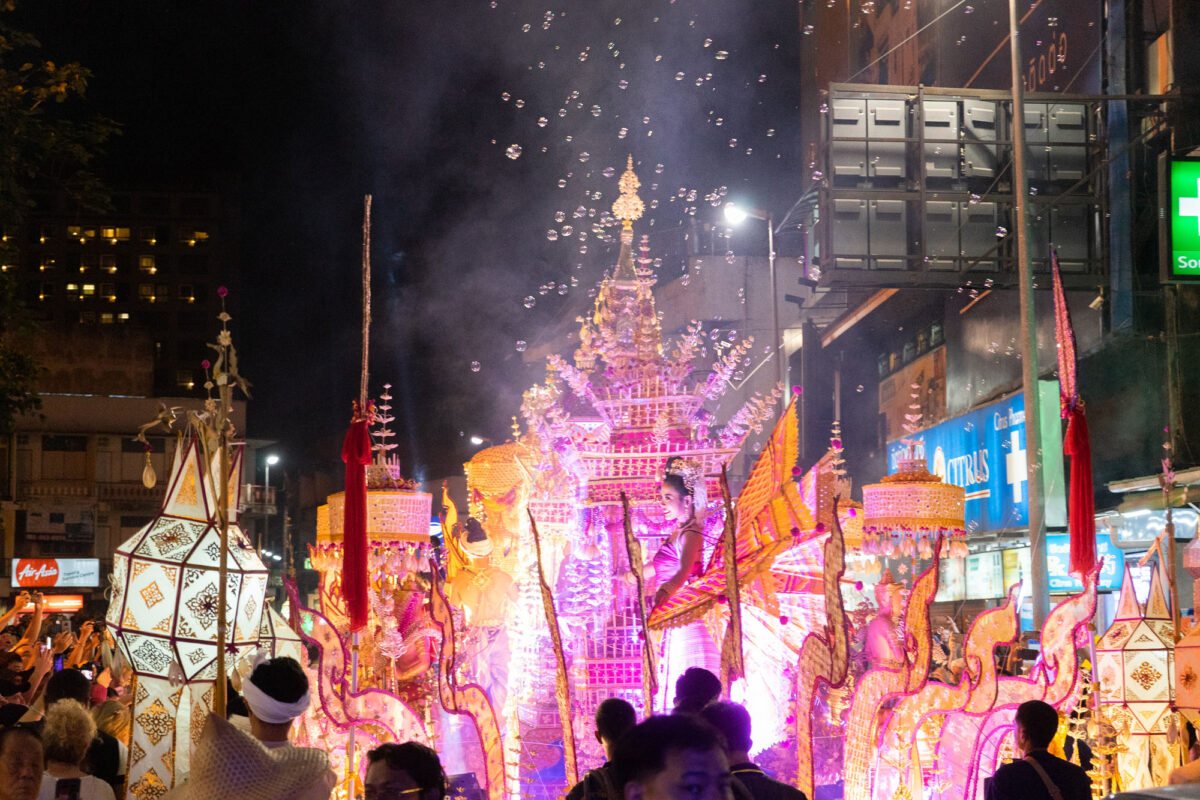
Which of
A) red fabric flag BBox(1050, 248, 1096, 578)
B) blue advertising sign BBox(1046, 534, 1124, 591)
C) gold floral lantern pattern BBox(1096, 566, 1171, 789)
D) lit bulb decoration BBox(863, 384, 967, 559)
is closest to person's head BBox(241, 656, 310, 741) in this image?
gold floral lantern pattern BBox(1096, 566, 1171, 789)

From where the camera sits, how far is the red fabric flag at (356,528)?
8.03 metres

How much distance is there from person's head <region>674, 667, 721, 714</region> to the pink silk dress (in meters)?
2.97

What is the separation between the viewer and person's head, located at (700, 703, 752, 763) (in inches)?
159

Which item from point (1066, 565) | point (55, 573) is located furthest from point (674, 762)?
point (55, 573)

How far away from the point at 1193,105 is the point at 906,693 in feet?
36.8

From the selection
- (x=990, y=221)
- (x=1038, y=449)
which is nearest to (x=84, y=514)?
(x=990, y=221)

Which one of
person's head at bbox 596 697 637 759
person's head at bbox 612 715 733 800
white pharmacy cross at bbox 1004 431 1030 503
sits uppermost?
white pharmacy cross at bbox 1004 431 1030 503

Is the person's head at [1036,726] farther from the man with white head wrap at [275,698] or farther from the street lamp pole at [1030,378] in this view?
the street lamp pole at [1030,378]

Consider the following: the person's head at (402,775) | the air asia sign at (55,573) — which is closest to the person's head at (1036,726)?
the person's head at (402,775)

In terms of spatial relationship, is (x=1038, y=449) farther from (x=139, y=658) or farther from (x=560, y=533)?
(x=139, y=658)

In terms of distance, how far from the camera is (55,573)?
36.9m

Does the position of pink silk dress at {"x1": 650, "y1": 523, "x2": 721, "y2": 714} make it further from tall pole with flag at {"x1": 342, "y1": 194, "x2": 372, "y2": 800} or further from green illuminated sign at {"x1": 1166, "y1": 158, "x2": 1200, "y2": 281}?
green illuminated sign at {"x1": 1166, "y1": 158, "x2": 1200, "y2": 281}

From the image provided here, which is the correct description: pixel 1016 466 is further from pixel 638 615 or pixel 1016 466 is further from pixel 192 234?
pixel 192 234

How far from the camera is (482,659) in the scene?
9.27 meters
